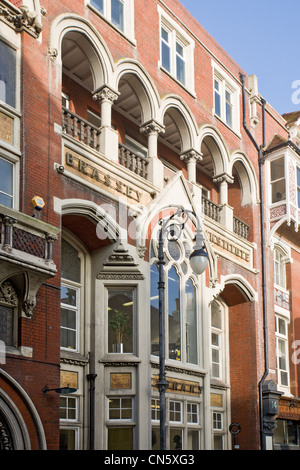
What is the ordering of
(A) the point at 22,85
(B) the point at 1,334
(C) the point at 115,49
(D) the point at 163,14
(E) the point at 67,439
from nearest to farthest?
(B) the point at 1,334
(A) the point at 22,85
(E) the point at 67,439
(C) the point at 115,49
(D) the point at 163,14

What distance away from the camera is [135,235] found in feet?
66.1

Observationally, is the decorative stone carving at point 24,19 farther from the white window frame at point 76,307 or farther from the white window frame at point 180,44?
the white window frame at point 180,44

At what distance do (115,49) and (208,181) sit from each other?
8.55m

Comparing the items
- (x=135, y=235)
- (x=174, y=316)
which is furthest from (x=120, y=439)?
(x=135, y=235)

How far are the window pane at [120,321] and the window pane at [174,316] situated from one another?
1.84 m

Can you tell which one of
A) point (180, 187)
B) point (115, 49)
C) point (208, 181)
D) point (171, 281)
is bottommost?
point (171, 281)

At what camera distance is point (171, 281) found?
71.2ft

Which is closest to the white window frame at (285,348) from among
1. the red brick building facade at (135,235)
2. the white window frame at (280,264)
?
the red brick building facade at (135,235)

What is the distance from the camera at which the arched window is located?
20953 millimetres

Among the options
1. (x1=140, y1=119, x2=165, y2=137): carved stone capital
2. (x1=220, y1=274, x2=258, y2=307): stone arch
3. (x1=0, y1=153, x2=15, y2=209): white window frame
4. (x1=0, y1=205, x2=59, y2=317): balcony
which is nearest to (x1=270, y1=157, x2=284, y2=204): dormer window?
(x1=220, y1=274, x2=258, y2=307): stone arch

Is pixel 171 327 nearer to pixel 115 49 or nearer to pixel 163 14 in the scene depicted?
pixel 115 49

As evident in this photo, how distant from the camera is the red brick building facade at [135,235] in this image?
1587cm

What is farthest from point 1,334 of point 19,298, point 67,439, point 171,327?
point 171,327

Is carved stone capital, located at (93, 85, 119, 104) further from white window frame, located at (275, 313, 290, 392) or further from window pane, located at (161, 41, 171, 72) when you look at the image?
white window frame, located at (275, 313, 290, 392)
